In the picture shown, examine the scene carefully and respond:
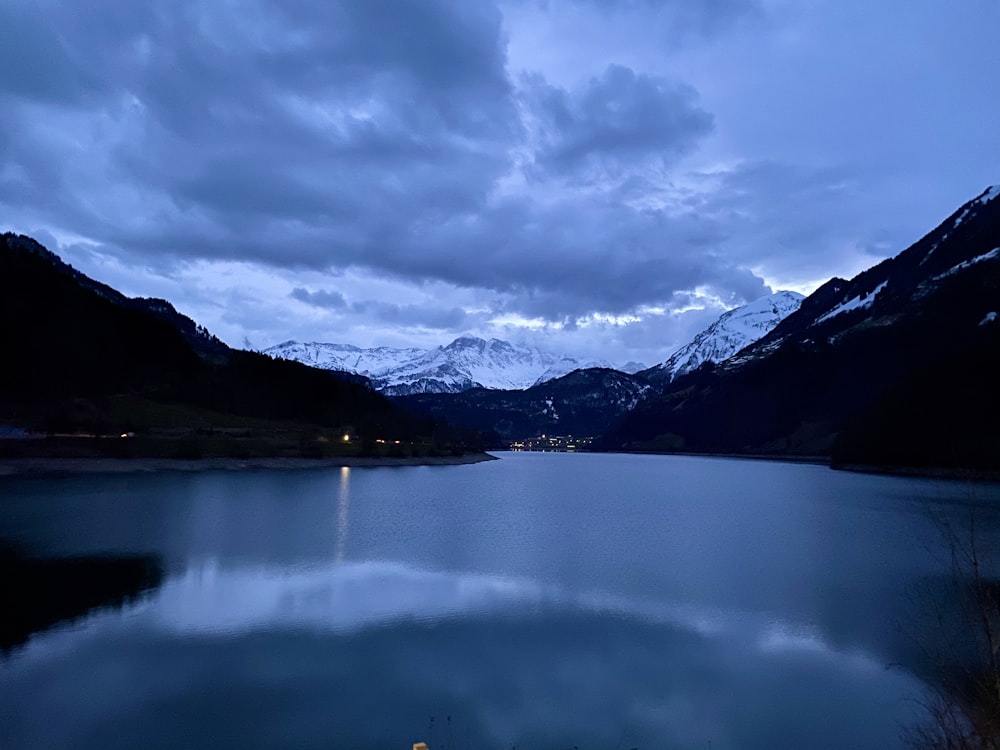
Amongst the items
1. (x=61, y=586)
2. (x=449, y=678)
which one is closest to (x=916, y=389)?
(x=449, y=678)

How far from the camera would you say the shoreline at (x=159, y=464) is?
65.2 m

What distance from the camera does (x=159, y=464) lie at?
75.1 metres

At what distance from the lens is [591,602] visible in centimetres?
2083

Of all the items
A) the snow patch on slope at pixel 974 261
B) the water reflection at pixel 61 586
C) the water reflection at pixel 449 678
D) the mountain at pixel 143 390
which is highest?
the snow patch on slope at pixel 974 261

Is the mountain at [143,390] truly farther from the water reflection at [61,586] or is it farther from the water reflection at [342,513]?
the water reflection at [61,586]

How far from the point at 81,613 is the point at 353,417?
116260 millimetres

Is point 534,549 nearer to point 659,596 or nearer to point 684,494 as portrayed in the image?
point 659,596

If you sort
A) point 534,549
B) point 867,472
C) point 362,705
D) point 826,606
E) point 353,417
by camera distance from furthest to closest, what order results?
point 353,417
point 867,472
point 534,549
point 826,606
point 362,705

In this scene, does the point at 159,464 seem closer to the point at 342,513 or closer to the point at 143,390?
the point at 342,513

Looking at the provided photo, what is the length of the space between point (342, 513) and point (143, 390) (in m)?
86.8

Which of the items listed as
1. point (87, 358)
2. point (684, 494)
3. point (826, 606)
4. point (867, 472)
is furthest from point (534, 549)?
point (87, 358)

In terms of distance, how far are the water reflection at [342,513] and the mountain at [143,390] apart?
24.7m

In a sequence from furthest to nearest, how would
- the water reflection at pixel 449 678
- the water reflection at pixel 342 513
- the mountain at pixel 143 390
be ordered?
1. the mountain at pixel 143 390
2. the water reflection at pixel 342 513
3. the water reflection at pixel 449 678

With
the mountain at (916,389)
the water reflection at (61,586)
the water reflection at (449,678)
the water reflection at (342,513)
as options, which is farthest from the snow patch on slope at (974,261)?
the water reflection at (61,586)
